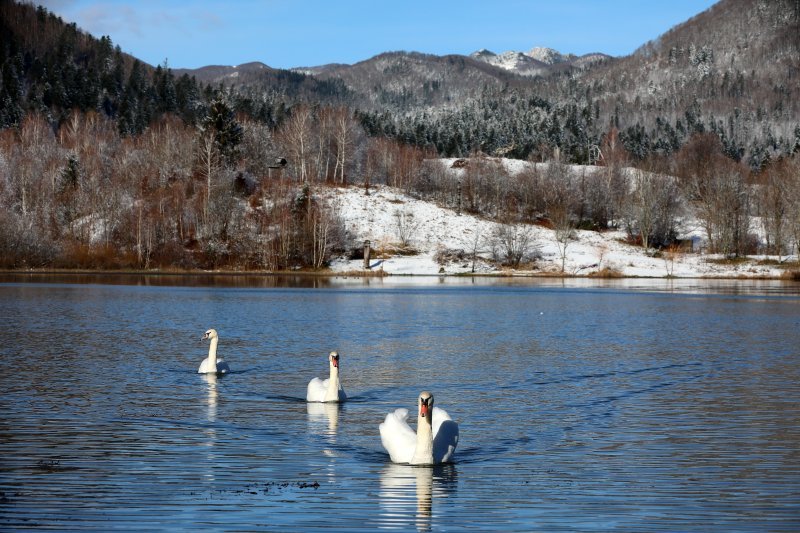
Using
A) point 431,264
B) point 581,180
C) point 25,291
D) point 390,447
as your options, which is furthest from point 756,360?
point 581,180

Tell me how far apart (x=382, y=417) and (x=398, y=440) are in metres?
4.73

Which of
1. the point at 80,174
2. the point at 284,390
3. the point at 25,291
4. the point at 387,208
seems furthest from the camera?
the point at 387,208

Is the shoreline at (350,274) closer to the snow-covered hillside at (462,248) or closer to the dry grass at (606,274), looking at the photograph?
the dry grass at (606,274)

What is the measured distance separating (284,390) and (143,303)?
31.8 metres

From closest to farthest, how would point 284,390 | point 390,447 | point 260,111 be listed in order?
point 390,447 < point 284,390 < point 260,111

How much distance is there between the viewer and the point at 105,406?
21234mm

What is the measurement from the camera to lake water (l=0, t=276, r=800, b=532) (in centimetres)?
1300

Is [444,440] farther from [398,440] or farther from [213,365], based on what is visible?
[213,365]

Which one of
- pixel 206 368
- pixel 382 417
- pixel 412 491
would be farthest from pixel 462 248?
pixel 412 491

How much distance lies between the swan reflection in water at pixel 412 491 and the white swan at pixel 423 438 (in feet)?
0.60

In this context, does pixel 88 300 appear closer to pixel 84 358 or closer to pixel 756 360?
pixel 84 358

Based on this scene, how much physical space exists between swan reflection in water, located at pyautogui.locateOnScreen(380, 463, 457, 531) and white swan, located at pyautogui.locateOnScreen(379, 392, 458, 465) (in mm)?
182

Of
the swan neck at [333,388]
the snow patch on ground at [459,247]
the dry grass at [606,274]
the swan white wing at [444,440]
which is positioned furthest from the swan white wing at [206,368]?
the dry grass at [606,274]

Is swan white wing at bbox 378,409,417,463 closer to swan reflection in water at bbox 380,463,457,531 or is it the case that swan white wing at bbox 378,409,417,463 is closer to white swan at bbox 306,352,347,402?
swan reflection in water at bbox 380,463,457,531
